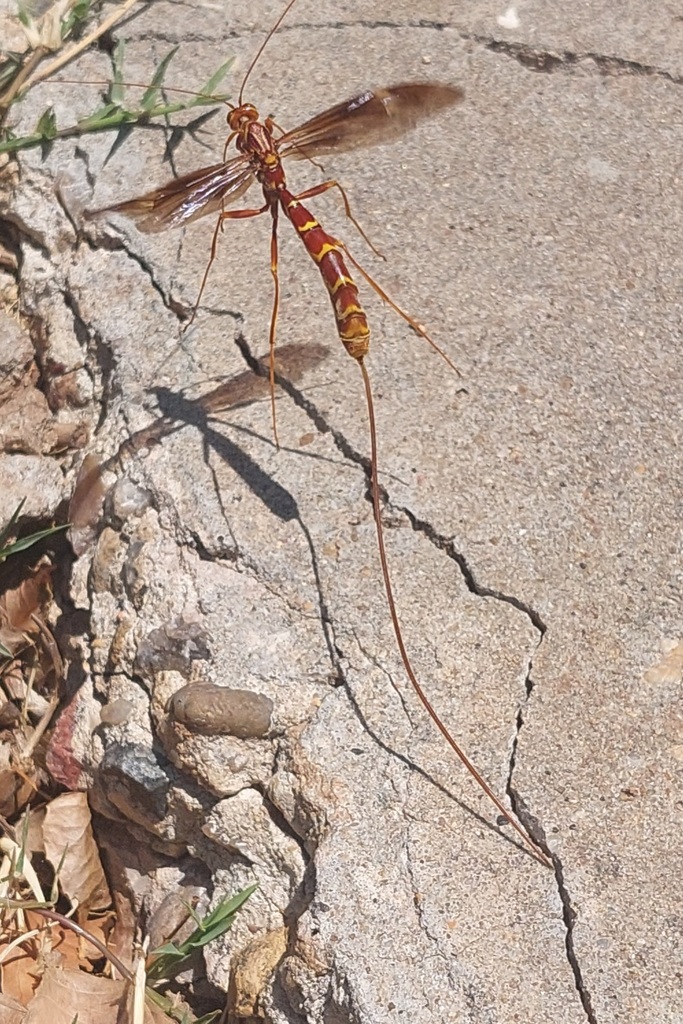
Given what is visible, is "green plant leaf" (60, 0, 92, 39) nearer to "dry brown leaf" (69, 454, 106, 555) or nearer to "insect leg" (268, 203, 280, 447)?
"insect leg" (268, 203, 280, 447)

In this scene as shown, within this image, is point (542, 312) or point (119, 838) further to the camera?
point (542, 312)

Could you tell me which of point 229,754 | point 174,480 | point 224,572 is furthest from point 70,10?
point 229,754

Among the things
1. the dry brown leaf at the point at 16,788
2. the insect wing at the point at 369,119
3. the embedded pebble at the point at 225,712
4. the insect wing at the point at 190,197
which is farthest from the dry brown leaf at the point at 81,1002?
the insect wing at the point at 369,119

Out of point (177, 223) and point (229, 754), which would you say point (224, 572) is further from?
point (177, 223)

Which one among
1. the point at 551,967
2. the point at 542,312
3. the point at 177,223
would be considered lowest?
the point at 551,967

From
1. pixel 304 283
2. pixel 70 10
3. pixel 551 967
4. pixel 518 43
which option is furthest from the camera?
pixel 70 10

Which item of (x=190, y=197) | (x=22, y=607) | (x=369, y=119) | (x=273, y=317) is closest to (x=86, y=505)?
(x=22, y=607)

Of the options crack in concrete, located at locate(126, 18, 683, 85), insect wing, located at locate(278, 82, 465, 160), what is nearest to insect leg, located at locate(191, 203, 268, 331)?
insect wing, located at locate(278, 82, 465, 160)
